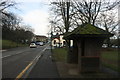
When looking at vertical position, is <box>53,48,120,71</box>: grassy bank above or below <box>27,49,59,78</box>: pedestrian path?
above

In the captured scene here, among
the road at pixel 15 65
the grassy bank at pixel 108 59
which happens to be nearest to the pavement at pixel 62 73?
the road at pixel 15 65

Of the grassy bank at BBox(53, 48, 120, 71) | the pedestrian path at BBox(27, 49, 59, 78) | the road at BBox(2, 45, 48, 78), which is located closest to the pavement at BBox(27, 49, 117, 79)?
the pedestrian path at BBox(27, 49, 59, 78)

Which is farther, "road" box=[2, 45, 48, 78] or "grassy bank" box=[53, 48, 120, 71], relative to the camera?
"grassy bank" box=[53, 48, 120, 71]

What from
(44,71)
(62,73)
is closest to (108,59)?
(44,71)

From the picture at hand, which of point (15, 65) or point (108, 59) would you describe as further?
point (108, 59)

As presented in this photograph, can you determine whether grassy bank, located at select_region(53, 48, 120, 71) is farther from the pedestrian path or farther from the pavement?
the pedestrian path

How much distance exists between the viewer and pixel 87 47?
10.6 meters

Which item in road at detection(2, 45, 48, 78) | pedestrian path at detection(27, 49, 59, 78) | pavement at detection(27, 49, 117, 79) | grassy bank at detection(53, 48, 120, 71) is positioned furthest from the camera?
grassy bank at detection(53, 48, 120, 71)

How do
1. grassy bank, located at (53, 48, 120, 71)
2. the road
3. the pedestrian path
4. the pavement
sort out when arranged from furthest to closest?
grassy bank, located at (53, 48, 120, 71), the road, the pedestrian path, the pavement

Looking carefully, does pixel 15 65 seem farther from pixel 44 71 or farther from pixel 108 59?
pixel 108 59

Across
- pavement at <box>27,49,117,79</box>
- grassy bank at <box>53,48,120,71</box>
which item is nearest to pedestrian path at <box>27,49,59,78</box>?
pavement at <box>27,49,117,79</box>

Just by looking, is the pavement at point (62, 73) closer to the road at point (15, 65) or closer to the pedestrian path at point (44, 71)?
the pedestrian path at point (44, 71)

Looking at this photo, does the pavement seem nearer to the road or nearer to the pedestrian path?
the pedestrian path

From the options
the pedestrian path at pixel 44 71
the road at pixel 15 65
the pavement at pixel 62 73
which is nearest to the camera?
the pavement at pixel 62 73
